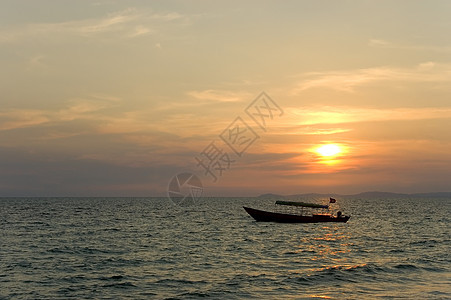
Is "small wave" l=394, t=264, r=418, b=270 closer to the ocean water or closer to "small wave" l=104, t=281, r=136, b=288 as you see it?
the ocean water

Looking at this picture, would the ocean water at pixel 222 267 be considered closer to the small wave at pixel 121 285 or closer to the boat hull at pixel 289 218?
the small wave at pixel 121 285

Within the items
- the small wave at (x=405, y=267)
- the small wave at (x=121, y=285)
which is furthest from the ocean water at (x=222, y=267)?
the small wave at (x=121, y=285)

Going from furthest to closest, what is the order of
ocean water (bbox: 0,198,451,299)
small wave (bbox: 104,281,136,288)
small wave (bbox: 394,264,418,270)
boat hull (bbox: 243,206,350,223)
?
boat hull (bbox: 243,206,350,223) → small wave (bbox: 394,264,418,270) → small wave (bbox: 104,281,136,288) → ocean water (bbox: 0,198,451,299)

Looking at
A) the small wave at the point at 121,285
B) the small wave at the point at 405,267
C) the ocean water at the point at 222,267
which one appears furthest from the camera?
the small wave at the point at 405,267

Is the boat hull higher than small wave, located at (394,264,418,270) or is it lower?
higher

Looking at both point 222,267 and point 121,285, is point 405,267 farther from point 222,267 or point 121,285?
point 121,285

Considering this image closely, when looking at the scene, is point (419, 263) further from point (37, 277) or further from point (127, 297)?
point (37, 277)

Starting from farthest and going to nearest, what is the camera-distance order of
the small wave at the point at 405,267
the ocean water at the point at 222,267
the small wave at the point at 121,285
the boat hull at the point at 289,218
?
the boat hull at the point at 289,218 → the small wave at the point at 405,267 → the small wave at the point at 121,285 → the ocean water at the point at 222,267

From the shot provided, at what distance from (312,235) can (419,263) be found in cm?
2469

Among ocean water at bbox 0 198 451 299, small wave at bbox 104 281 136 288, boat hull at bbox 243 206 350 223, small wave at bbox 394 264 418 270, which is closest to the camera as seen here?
ocean water at bbox 0 198 451 299

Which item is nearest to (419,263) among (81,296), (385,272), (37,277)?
(385,272)

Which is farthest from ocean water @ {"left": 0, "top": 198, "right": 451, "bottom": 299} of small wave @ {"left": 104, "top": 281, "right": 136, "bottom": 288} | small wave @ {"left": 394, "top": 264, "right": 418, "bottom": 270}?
small wave @ {"left": 104, "top": 281, "right": 136, "bottom": 288}

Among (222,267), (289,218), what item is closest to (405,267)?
(222,267)

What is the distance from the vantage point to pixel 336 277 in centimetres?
3216
